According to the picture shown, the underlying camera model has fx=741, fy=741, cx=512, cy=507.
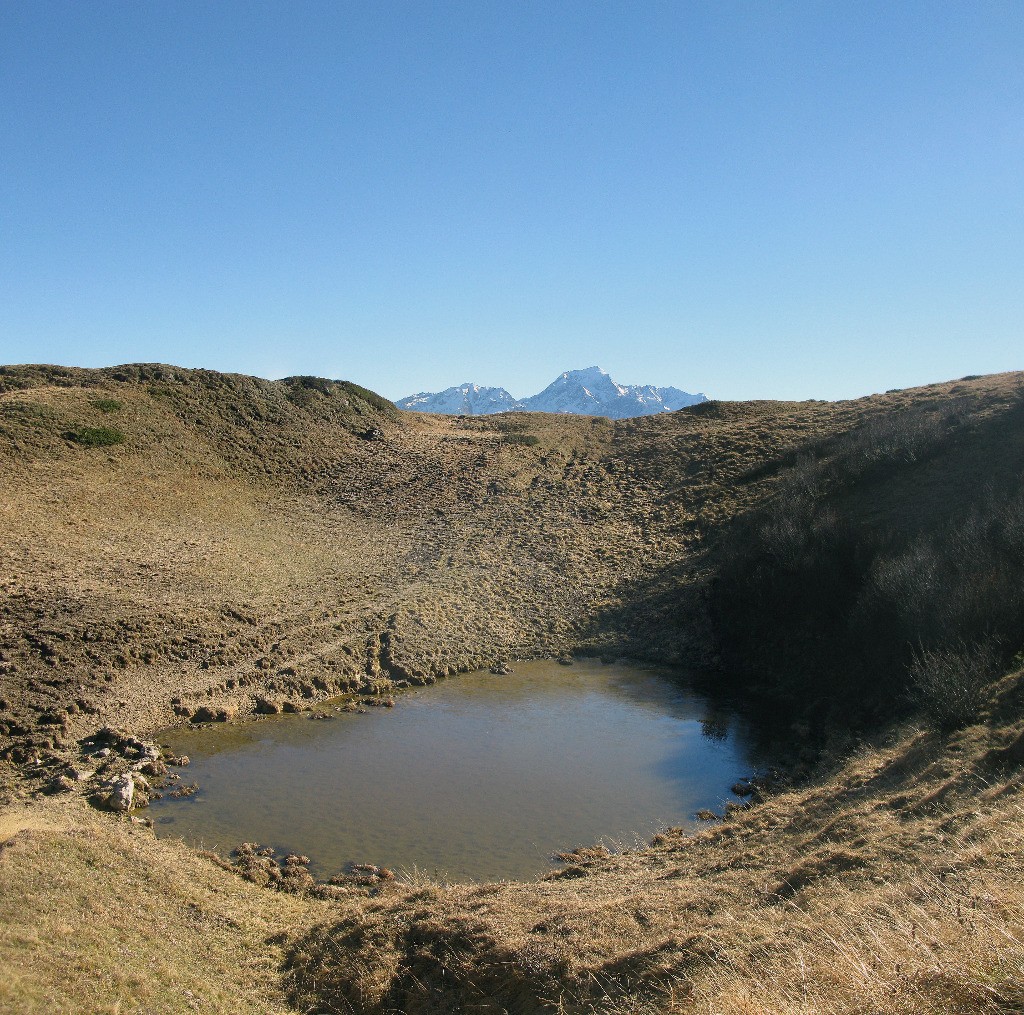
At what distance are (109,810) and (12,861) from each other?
4475 millimetres

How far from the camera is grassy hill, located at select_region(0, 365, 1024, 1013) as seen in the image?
880cm

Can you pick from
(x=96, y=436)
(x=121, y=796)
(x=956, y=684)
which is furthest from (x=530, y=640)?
(x=96, y=436)

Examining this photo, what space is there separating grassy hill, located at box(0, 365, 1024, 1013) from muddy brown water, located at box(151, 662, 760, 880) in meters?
1.46

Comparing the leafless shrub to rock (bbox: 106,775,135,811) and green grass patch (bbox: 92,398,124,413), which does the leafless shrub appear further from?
green grass patch (bbox: 92,398,124,413)

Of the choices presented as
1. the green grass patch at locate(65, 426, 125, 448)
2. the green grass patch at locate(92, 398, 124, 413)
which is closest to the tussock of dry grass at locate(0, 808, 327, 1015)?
the green grass patch at locate(65, 426, 125, 448)

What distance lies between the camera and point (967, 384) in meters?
45.9

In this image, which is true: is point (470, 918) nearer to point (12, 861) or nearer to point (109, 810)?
point (12, 861)

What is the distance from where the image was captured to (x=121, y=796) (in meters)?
15.7

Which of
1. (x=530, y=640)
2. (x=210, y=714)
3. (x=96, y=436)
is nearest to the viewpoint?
(x=210, y=714)

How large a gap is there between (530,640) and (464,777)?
11.9 m

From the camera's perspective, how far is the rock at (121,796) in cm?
1558

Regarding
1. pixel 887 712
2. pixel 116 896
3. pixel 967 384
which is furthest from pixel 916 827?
pixel 967 384

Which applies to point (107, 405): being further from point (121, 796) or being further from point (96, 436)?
point (121, 796)

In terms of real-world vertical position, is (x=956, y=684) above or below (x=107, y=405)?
below
